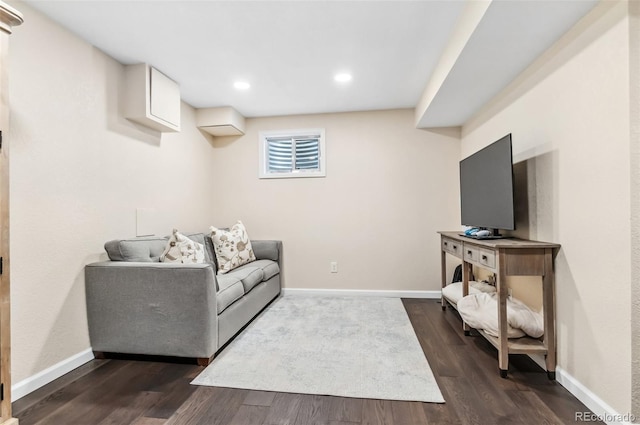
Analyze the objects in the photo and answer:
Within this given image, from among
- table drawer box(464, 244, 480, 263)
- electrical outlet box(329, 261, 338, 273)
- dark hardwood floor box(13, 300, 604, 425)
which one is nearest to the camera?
dark hardwood floor box(13, 300, 604, 425)

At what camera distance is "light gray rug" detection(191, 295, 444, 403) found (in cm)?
187

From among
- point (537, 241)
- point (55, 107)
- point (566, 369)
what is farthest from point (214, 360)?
point (537, 241)

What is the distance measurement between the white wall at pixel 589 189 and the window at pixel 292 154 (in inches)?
98.4

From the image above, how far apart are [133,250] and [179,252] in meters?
0.33

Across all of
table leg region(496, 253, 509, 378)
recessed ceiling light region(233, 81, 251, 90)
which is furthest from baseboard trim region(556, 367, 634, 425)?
recessed ceiling light region(233, 81, 251, 90)

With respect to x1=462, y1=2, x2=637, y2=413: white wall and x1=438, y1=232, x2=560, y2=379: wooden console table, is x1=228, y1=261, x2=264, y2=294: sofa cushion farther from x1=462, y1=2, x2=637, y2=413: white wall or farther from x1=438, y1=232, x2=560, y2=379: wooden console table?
x1=462, y1=2, x2=637, y2=413: white wall

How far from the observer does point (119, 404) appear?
173cm

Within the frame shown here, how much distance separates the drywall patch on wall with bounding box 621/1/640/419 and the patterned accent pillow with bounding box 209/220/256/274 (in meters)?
3.02

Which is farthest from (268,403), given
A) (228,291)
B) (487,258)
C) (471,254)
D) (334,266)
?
(334,266)

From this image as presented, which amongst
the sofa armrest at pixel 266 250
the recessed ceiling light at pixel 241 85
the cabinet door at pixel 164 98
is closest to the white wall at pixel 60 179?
the cabinet door at pixel 164 98

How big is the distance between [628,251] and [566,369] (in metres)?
0.88

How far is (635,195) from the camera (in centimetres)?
139

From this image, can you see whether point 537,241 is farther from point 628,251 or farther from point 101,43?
point 101,43

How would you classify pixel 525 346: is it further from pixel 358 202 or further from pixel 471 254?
pixel 358 202
